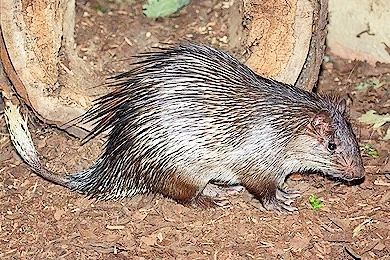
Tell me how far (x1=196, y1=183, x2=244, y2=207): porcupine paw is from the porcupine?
0.16 m

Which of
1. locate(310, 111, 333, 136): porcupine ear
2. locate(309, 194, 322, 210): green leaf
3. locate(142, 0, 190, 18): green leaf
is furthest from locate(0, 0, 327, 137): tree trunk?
locate(142, 0, 190, 18): green leaf

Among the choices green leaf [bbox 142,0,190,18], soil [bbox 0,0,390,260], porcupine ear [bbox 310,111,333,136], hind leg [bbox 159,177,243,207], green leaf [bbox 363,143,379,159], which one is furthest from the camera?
green leaf [bbox 142,0,190,18]

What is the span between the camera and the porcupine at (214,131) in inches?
226

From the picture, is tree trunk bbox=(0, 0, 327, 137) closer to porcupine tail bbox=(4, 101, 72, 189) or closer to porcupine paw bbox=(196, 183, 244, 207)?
porcupine tail bbox=(4, 101, 72, 189)

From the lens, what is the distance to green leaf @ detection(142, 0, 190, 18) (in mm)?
7809

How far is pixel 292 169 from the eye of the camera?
6.03m

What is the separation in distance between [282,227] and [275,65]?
1197 millimetres

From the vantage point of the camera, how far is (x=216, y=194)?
20.5ft

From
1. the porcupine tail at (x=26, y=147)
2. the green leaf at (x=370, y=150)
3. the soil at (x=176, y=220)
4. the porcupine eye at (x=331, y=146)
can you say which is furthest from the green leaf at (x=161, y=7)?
the porcupine eye at (x=331, y=146)

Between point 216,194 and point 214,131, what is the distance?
2.29 feet

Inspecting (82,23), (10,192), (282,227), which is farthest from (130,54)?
(282,227)

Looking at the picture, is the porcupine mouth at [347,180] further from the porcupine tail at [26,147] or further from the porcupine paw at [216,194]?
the porcupine tail at [26,147]

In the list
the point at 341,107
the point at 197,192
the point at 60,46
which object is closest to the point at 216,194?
the point at 197,192

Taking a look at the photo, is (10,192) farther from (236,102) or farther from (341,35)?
(341,35)
